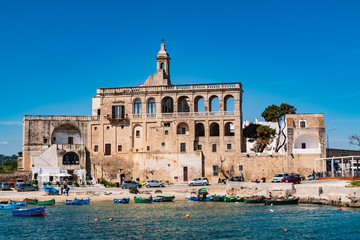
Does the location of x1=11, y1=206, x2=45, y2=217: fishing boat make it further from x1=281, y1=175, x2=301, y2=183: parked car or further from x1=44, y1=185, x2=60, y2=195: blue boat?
x1=281, y1=175, x2=301, y2=183: parked car

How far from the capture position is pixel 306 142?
66.3m

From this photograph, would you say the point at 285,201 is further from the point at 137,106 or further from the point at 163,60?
the point at 163,60

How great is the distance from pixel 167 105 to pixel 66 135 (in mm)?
15445

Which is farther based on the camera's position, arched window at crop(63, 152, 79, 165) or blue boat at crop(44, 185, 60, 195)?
arched window at crop(63, 152, 79, 165)

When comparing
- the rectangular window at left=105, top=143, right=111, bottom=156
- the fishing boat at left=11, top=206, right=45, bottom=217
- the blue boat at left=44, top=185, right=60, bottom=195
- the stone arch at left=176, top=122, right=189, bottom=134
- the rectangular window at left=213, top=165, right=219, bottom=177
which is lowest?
the fishing boat at left=11, top=206, right=45, bottom=217

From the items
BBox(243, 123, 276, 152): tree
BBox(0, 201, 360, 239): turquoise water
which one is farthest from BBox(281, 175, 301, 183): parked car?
BBox(243, 123, 276, 152): tree

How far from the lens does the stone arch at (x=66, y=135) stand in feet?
238

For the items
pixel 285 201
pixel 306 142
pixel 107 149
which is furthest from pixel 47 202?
pixel 306 142

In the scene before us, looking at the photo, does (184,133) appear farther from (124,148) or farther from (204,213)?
(204,213)

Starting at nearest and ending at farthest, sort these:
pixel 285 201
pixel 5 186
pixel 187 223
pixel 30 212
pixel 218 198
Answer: pixel 187 223 → pixel 30 212 → pixel 285 201 → pixel 218 198 → pixel 5 186

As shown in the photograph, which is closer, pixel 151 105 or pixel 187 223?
pixel 187 223

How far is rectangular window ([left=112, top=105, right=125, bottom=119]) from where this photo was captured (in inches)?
2785

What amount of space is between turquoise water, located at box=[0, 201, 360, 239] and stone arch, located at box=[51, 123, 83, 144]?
24823mm

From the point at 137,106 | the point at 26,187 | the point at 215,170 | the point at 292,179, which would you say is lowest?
the point at 26,187
